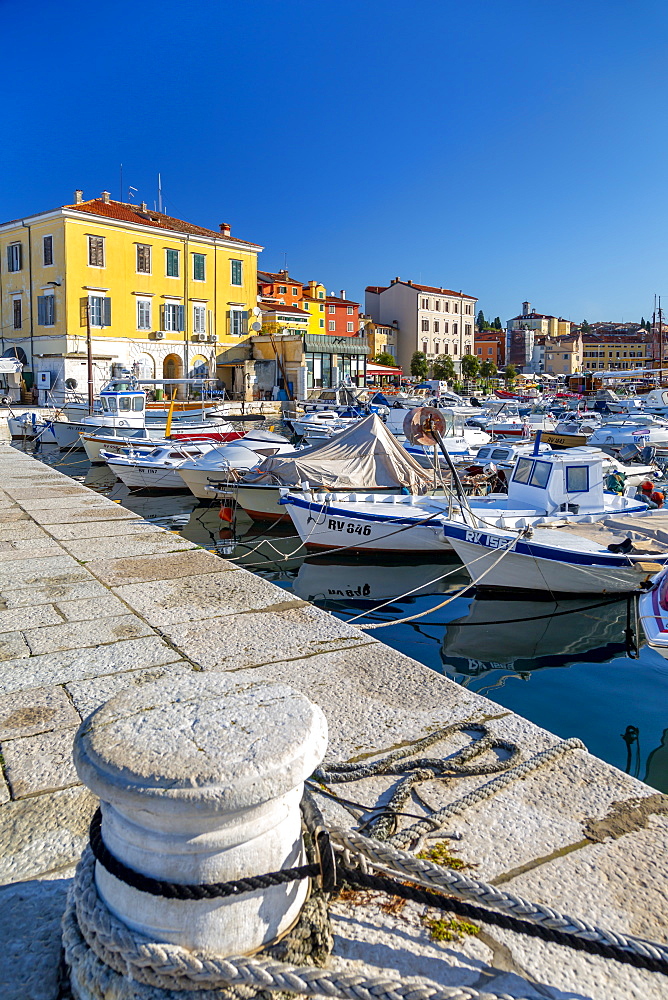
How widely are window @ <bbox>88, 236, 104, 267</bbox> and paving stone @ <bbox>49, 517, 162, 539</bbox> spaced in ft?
136

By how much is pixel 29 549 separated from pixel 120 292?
4331cm

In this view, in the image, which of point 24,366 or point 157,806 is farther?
point 24,366

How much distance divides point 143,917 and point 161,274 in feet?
170

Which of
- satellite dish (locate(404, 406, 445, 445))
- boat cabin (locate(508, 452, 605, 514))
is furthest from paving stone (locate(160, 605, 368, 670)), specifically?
boat cabin (locate(508, 452, 605, 514))

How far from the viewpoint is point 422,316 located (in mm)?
89875

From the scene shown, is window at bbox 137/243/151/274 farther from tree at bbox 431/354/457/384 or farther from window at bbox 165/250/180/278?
tree at bbox 431/354/457/384

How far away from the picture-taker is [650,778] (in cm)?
709

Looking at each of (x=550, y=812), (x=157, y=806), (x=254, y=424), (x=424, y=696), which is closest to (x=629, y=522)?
(x=424, y=696)

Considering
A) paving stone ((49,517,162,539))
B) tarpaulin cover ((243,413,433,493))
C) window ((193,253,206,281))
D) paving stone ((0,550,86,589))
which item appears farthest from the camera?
window ((193,253,206,281))

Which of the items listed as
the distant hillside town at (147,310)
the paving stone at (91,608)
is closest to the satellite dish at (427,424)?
the paving stone at (91,608)

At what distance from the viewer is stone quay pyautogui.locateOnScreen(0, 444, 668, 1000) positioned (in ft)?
7.37

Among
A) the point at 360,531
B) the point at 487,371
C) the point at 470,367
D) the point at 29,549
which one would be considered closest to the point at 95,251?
the point at 360,531

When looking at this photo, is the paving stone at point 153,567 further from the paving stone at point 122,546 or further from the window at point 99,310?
the window at point 99,310

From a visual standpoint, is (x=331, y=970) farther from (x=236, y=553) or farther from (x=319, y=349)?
(x=319, y=349)
